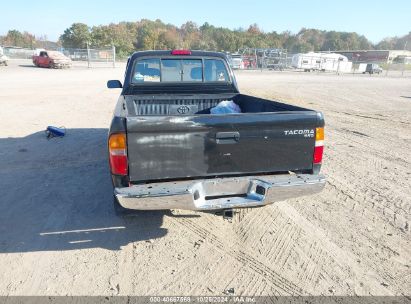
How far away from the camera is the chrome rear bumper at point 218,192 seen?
286 centimetres

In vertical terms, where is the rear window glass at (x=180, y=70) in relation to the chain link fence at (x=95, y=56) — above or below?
below

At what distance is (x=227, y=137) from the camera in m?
3.04

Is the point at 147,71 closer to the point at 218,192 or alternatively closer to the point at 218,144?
the point at 218,144

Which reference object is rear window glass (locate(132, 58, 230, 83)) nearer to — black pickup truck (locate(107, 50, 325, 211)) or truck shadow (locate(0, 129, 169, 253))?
truck shadow (locate(0, 129, 169, 253))

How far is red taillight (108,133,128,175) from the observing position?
282cm

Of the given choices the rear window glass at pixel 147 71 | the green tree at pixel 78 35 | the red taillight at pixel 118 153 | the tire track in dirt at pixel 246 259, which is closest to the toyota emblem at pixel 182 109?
the rear window glass at pixel 147 71

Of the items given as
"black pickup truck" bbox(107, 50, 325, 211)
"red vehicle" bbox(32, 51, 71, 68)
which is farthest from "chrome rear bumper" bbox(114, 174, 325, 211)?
"red vehicle" bbox(32, 51, 71, 68)

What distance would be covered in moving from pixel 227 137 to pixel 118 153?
3.34ft

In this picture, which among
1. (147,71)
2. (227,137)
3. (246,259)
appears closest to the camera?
(227,137)

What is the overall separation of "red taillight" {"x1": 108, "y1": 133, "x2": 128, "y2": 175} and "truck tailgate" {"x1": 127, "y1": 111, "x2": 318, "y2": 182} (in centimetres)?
5

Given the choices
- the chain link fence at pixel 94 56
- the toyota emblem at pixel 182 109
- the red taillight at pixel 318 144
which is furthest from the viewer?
the chain link fence at pixel 94 56

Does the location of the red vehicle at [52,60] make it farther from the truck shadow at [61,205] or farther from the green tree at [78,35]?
the green tree at [78,35]

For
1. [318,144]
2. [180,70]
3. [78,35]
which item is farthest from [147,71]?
[78,35]

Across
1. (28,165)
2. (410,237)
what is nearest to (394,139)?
(410,237)
